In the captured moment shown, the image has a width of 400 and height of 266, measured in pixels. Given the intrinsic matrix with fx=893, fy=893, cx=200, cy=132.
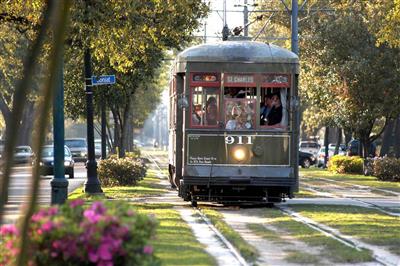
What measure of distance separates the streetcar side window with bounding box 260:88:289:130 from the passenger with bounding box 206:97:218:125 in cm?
105

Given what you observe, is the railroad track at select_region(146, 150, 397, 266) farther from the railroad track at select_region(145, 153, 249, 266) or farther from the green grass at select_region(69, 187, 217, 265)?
the green grass at select_region(69, 187, 217, 265)

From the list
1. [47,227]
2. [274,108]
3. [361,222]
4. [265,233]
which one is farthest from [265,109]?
[47,227]

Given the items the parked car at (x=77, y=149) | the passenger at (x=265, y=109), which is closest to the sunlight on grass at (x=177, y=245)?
the passenger at (x=265, y=109)

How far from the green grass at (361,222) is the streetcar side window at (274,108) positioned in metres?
2.06

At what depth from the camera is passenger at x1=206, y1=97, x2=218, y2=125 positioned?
790 inches

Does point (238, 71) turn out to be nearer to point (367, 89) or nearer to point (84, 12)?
point (84, 12)

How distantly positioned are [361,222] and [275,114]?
398cm

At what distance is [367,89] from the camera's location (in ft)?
131

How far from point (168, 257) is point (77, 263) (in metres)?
5.29

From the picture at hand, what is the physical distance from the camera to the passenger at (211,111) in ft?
65.9

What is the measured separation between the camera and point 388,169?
125 feet

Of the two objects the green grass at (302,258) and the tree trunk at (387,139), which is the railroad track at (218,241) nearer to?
the green grass at (302,258)

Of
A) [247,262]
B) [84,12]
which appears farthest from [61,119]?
[247,262]

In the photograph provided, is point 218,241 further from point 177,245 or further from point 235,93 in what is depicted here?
point 235,93
